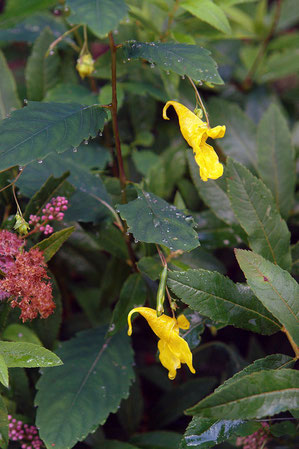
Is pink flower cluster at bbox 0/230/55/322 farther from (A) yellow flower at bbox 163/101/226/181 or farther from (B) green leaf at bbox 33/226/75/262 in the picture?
(A) yellow flower at bbox 163/101/226/181

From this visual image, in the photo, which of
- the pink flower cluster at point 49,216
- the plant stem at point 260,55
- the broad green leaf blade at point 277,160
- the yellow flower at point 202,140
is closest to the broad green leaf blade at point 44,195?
the pink flower cluster at point 49,216

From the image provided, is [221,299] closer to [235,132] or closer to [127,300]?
[127,300]

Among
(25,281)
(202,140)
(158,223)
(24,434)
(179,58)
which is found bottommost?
(24,434)

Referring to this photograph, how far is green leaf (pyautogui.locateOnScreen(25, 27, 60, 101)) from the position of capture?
3.98ft

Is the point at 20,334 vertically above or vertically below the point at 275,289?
below

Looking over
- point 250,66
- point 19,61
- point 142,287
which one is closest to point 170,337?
point 142,287

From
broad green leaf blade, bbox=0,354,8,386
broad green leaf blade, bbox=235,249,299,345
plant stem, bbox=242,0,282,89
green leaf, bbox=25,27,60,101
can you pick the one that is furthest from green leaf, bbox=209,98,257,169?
broad green leaf blade, bbox=0,354,8,386

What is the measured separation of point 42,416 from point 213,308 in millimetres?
364

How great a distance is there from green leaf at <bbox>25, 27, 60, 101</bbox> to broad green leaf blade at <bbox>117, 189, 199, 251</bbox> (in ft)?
1.71

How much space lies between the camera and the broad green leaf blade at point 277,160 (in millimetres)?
1117

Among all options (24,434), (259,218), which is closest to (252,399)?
(259,218)

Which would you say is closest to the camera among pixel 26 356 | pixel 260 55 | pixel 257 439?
pixel 26 356

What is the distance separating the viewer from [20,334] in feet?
3.01

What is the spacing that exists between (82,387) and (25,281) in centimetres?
27
